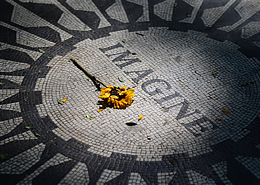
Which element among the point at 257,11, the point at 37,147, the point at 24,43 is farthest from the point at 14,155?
the point at 257,11

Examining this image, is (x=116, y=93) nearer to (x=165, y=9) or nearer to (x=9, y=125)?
(x=9, y=125)

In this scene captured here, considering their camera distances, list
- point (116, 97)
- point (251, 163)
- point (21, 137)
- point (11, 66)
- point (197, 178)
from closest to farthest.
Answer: point (197, 178)
point (251, 163)
point (21, 137)
point (116, 97)
point (11, 66)

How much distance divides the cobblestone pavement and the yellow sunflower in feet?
0.47

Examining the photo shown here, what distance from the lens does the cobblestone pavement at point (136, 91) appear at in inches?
194

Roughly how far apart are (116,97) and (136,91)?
64 centimetres

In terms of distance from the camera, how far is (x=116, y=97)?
6.12 meters

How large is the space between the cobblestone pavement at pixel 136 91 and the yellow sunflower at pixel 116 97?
5.6 inches

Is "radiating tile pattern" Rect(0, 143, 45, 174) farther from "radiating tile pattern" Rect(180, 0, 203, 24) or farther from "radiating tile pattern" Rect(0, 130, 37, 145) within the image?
"radiating tile pattern" Rect(180, 0, 203, 24)

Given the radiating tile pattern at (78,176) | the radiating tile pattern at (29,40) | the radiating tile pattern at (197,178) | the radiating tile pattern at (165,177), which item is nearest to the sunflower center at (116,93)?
the radiating tile pattern at (78,176)

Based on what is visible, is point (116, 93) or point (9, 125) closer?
point (9, 125)

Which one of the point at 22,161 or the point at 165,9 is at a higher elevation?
the point at 165,9

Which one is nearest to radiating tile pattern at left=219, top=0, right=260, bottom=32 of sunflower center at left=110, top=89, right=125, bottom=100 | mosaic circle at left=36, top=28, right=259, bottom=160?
mosaic circle at left=36, top=28, right=259, bottom=160

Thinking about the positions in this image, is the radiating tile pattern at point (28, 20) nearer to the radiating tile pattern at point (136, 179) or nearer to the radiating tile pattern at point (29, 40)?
the radiating tile pattern at point (29, 40)

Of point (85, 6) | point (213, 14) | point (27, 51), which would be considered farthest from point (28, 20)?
point (213, 14)
